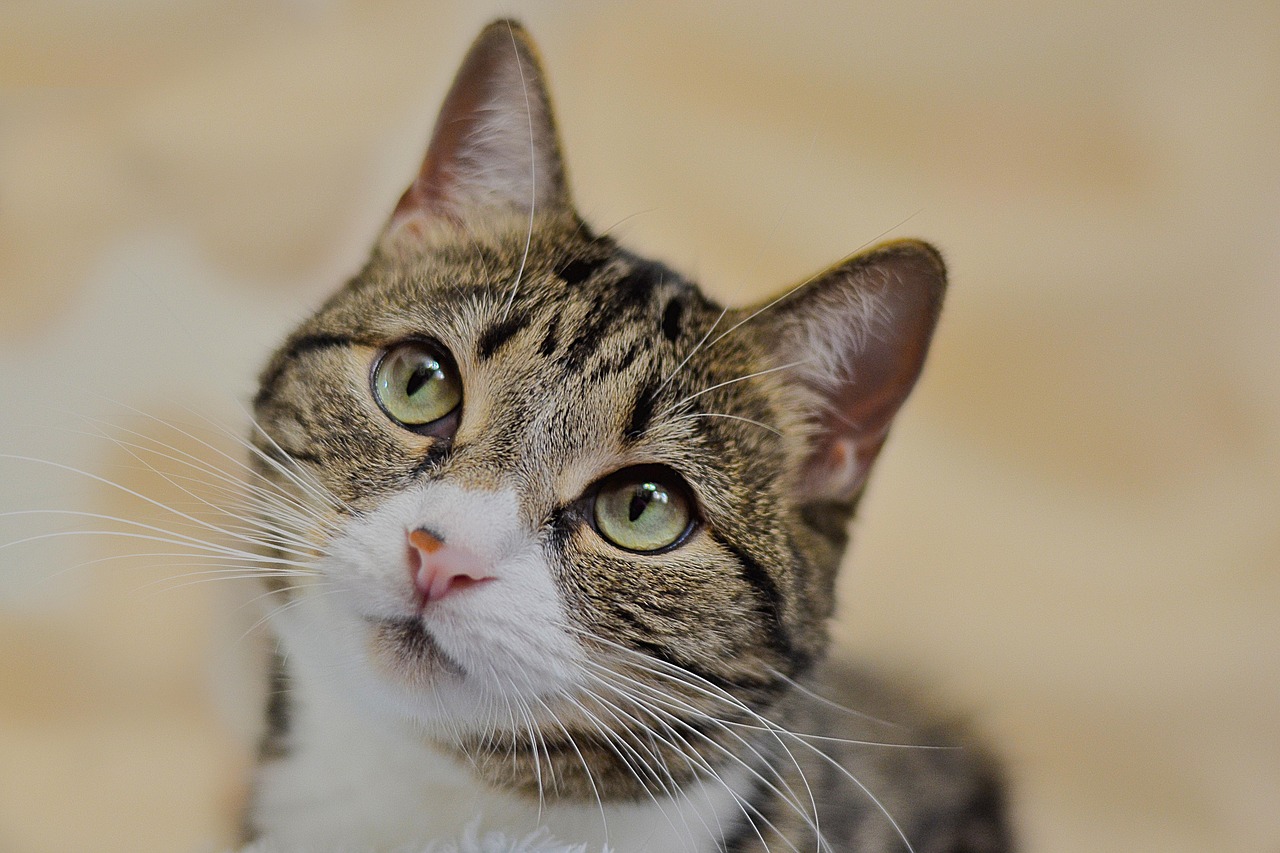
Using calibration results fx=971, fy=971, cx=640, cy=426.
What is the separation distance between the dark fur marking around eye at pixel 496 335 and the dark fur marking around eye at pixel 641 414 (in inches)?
4.8

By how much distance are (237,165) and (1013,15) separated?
2.93 feet

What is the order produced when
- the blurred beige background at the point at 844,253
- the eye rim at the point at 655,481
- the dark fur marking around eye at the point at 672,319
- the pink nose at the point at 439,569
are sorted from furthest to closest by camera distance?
the blurred beige background at the point at 844,253
the dark fur marking around eye at the point at 672,319
the eye rim at the point at 655,481
the pink nose at the point at 439,569

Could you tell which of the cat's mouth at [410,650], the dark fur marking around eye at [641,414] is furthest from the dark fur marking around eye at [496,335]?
the cat's mouth at [410,650]

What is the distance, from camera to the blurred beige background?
3.35 feet

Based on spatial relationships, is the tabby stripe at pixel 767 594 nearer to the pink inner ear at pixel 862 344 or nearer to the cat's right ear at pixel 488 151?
the pink inner ear at pixel 862 344

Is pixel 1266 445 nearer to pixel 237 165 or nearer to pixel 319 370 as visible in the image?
pixel 319 370

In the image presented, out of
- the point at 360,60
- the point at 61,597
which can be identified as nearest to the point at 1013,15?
the point at 360,60

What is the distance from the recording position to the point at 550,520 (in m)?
0.76

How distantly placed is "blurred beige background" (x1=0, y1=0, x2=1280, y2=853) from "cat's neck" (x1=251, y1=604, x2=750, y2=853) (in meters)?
0.16

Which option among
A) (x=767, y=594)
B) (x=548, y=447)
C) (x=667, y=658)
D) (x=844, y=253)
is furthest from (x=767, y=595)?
(x=844, y=253)

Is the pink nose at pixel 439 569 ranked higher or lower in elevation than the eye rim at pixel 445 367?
lower

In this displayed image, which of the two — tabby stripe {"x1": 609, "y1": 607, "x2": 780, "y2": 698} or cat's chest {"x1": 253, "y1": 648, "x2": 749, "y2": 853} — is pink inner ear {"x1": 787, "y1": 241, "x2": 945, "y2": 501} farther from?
cat's chest {"x1": 253, "y1": 648, "x2": 749, "y2": 853}

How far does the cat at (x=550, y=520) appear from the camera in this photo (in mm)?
730

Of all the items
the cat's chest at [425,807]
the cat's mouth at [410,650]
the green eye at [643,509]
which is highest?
the green eye at [643,509]
